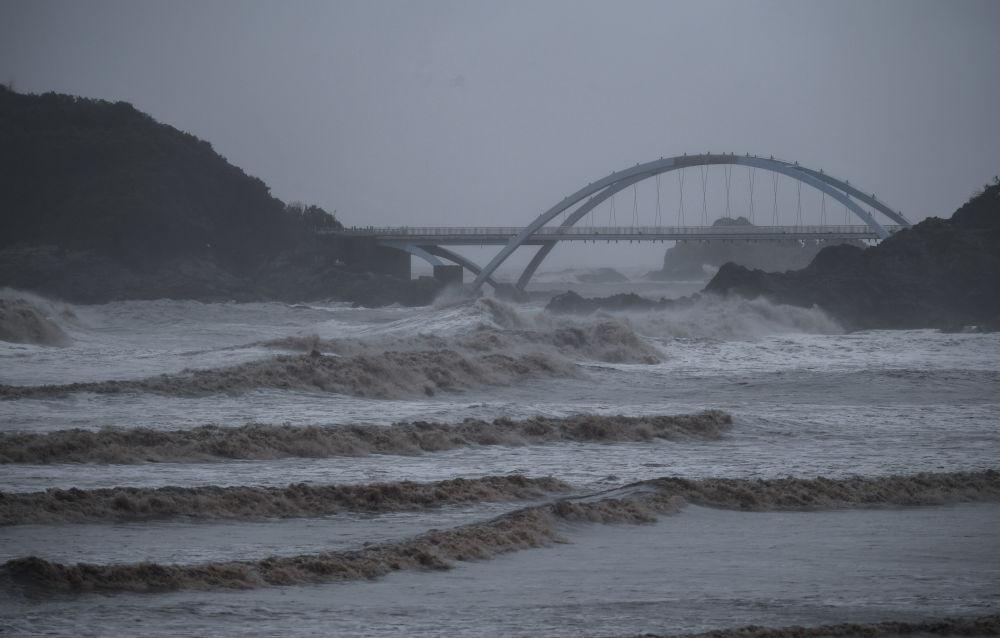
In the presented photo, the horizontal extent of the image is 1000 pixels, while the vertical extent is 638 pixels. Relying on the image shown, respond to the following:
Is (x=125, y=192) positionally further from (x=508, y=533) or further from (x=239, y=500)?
(x=508, y=533)

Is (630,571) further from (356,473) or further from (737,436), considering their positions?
(737,436)

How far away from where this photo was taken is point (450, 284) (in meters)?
73.8

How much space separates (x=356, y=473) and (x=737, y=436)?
21.2 feet

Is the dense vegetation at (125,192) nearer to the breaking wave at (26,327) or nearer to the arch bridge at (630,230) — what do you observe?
the arch bridge at (630,230)

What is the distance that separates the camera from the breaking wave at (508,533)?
6812mm

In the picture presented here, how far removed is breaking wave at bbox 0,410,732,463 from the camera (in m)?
12.7

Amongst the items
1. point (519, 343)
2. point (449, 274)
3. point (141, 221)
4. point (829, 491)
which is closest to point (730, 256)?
point (449, 274)

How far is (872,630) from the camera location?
6.20m

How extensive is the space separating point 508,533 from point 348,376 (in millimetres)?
13146

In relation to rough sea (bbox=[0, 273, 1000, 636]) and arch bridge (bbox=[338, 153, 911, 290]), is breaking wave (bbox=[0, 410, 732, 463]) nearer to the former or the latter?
rough sea (bbox=[0, 273, 1000, 636])

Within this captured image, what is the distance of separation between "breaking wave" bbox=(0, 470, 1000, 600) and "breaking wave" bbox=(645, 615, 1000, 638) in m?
2.28

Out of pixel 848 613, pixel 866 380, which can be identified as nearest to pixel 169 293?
pixel 866 380

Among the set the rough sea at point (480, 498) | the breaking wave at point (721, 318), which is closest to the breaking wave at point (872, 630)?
the rough sea at point (480, 498)

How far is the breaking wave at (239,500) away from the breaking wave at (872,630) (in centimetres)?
437
